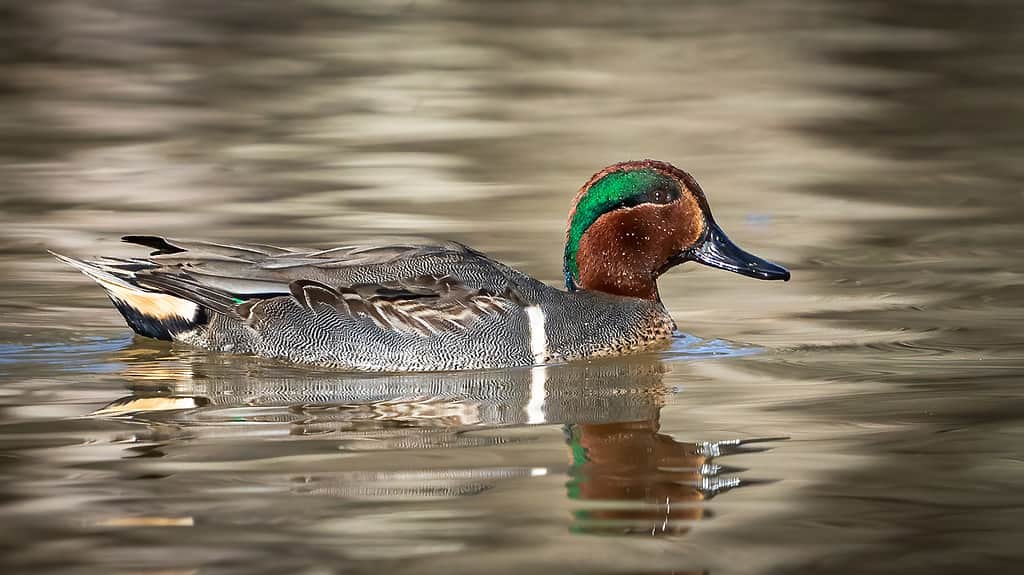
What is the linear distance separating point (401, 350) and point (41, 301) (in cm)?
228

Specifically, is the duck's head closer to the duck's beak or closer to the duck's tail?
the duck's beak

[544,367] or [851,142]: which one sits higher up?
[851,142]

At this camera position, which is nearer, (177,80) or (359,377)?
(359,377)

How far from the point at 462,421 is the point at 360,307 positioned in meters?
1.23

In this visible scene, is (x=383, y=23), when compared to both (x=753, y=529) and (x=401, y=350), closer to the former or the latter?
(x=401, y=350)

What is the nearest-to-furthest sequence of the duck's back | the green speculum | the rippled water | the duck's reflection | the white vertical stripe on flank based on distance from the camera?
the rippled water
the duck's reflection
the duck's back
the white vertical stripe on flank
the green speculum

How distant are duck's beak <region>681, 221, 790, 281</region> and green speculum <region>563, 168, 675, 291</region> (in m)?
0.34

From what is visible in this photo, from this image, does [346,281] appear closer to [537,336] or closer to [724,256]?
[537,336]

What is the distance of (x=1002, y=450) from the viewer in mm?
6234

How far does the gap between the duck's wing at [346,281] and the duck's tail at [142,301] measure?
0.02m

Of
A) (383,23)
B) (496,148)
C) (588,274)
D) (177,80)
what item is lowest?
(588,274)

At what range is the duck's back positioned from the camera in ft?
25.5

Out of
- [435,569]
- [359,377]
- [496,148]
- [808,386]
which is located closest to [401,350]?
[359,377]

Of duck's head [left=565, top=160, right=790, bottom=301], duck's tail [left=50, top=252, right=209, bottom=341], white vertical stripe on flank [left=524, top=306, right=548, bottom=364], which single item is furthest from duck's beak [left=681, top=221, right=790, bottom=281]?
duck's tail [left=50, top=252, right=209, bottom=341]
